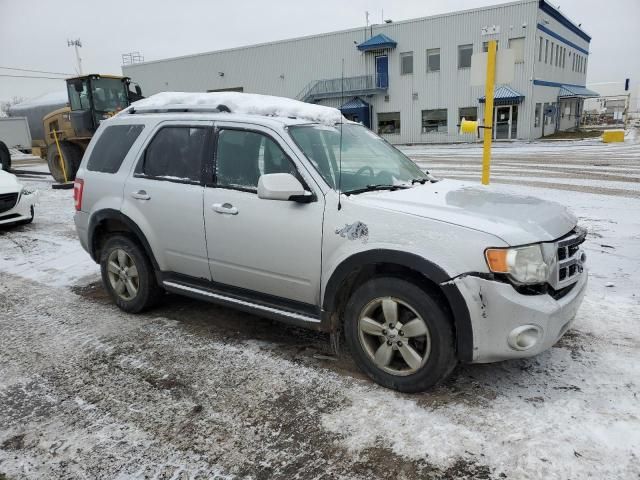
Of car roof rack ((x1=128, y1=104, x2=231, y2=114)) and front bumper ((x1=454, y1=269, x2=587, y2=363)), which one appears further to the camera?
car roof rack ((x1=128, y1=104, x2=231, y2=114))

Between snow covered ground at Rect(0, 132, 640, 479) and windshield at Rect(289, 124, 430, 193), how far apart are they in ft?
4.55

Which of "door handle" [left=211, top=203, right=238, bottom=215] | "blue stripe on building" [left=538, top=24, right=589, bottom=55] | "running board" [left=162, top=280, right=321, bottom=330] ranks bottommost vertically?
"running board" [left=162, top=280, right=321, bottom=330]

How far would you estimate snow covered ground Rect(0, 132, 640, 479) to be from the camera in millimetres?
2633

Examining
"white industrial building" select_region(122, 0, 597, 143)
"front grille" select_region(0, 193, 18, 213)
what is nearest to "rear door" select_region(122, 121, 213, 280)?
"front grille" select_region(0, 193, 18, 213)

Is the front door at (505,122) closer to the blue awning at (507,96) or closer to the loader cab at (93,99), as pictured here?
the blue awning at (507,96)

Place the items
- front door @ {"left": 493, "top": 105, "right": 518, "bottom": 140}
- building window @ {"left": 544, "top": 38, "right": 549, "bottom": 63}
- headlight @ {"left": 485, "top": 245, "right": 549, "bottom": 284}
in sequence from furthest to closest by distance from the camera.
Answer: building window @ {"left": 544, "top": 38, "right": 549, "bottom": 63}, front door @ {"left": 493, "top": 105, "right": 518, "bottom": 140}, headlight @ {"left": 485, "top": 245, "right": 549, "bottom": 284}

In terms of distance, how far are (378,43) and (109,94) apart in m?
22.9

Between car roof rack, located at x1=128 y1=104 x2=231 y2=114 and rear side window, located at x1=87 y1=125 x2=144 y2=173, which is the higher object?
car roof rack, located at x1=128 y1=104 x2=231 y2=114

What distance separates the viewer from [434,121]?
34781 millimetres

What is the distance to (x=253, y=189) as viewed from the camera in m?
3.77

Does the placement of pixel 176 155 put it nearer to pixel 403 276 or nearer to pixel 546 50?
pixel 403 276

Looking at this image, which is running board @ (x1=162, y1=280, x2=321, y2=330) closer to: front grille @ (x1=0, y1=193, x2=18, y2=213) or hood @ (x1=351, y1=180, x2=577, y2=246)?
hood @ (x1=351, y1=180, x2=577, y2=246)

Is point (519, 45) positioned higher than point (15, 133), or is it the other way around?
point (519, 45)

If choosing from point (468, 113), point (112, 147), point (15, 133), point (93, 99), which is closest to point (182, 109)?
point (112, 147)
